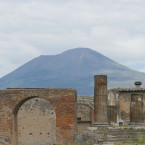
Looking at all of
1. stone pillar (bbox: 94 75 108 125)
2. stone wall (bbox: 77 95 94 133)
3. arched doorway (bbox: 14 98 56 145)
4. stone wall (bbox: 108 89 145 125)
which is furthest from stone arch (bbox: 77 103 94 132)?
stone pillar (bbox: 94 75 108 125)

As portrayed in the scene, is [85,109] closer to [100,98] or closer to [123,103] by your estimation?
[123,103]

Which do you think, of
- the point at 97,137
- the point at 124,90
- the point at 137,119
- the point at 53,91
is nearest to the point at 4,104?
the point at 53,91

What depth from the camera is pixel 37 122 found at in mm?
20578

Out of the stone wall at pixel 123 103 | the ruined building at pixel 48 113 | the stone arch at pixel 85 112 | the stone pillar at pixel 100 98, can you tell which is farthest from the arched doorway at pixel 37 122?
the stone wall at pixel 123 103

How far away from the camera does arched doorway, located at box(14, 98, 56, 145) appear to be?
20.5 m

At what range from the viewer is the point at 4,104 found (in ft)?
47.0

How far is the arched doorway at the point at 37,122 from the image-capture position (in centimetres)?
2045

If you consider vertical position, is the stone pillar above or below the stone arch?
above

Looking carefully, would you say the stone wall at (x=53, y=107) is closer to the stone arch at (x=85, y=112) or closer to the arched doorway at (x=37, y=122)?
the arched doorway at (x=37, y=122)

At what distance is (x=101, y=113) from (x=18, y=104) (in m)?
3.91

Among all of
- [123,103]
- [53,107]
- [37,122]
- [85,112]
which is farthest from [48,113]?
[123,103]

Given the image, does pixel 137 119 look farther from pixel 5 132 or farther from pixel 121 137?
pixel 5 132

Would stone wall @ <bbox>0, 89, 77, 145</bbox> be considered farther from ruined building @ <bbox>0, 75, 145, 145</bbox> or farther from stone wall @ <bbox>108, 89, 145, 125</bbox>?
stone wall @ <bbox>108, 89, 145, 125</bbox>

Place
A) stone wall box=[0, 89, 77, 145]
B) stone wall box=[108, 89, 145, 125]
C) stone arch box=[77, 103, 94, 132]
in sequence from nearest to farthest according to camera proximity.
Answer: stone wall box=[0, 89, 77, 145] < stone arch box=[77, 103, 94, 132] < stone wall box=[108, 89, 145, 125]
